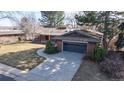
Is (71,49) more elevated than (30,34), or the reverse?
(30,34)

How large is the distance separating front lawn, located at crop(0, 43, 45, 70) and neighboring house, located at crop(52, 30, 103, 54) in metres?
0.84

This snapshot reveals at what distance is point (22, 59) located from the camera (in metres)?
5.34

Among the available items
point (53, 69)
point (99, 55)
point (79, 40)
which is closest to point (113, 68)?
point (99, 55)

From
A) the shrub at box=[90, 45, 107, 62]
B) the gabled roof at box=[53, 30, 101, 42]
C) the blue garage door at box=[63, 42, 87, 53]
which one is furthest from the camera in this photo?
the gabled roof at box=[53, 30, 101, 42]

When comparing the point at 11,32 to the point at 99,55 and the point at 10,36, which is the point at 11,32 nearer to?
the point at 10,36

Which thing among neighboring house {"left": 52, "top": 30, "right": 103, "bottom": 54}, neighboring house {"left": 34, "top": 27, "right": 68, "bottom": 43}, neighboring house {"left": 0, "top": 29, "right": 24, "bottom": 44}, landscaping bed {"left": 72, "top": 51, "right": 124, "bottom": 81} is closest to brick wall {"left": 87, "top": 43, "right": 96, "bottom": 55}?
neighboring house {"left": 52, "top": 30, "right": 103, "bottom": 54}

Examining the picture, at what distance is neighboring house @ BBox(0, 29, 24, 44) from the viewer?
5.12 metres

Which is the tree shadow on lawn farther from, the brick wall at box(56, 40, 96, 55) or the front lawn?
the brick wall at box(56, 40, 96, 55)

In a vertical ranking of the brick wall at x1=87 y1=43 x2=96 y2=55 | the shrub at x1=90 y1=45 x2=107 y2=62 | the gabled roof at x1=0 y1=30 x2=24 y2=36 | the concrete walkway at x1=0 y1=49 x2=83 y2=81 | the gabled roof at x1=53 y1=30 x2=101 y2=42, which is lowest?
the concrete walkway at x1=0 y1=49 x2=83 y2=81

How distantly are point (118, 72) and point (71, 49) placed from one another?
172 centimetres

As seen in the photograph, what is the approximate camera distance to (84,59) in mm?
5504

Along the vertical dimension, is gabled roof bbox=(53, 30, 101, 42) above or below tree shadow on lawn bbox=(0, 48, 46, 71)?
above
